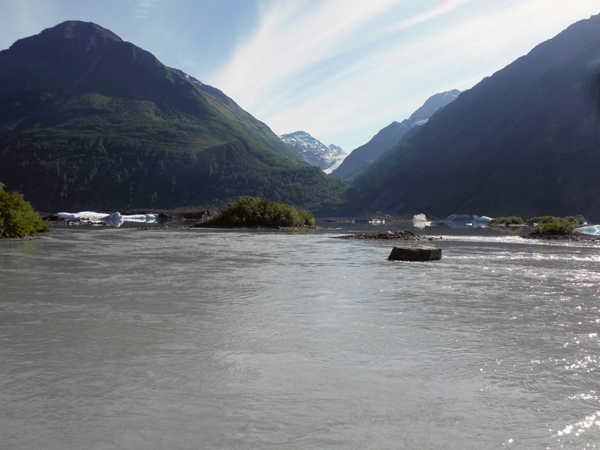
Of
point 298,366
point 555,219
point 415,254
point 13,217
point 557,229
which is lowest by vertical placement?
point 298,366

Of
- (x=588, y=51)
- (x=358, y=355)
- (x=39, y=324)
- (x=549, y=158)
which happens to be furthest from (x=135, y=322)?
(x=588, y=51)

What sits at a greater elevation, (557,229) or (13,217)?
(13,217)

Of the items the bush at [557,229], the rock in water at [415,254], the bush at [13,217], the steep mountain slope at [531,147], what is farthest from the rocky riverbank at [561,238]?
the steep mountain slope at [531,147]

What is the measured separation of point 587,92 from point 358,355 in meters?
174

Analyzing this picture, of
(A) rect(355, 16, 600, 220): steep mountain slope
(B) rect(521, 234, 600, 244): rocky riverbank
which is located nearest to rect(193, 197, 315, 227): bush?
(B) rect(521, 234, 600, 244): rocky riverbank

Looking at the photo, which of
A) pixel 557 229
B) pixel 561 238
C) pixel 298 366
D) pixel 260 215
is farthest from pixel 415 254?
pixel 260 215

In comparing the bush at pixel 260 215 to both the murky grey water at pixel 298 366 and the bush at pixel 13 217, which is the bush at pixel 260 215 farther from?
the murky grey water at pixel 298 366

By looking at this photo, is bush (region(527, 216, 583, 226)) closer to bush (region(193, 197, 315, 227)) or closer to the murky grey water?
bush (region(193, 197, 315, 227))

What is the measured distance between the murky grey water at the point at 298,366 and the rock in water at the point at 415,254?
7.30 metres

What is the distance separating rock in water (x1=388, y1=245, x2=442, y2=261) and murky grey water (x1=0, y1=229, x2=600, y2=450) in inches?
287

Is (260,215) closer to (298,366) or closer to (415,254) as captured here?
(415,254)

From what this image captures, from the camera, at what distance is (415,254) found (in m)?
21.0

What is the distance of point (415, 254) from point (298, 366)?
15.7m

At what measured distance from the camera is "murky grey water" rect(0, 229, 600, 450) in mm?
4488
